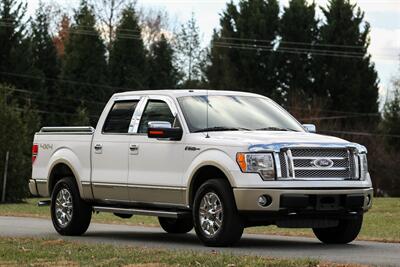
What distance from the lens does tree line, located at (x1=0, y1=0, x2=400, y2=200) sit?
6078 centimetres

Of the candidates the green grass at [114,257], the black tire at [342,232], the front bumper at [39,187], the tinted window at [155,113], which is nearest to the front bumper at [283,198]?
the black tire at [342,232]

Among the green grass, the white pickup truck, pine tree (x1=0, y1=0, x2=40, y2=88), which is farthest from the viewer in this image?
pine tree (x1=0, y1=0, x2=40, y2=88)

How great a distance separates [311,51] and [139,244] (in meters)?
57.1

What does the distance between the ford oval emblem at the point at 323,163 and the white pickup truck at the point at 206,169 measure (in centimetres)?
1

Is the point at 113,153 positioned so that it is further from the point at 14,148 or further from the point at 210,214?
the point at 14,148

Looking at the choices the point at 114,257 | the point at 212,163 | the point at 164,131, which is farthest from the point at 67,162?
the point at 114,257

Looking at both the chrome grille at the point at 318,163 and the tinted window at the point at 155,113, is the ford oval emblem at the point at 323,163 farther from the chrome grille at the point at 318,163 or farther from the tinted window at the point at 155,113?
the tinted window at the point at 155,113

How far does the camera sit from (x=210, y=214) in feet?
41.7

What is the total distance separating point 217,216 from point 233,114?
5.83ft

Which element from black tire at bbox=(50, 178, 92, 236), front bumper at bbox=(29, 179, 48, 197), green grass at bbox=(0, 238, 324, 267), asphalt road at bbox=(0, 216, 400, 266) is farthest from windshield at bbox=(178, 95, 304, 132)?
front bumper at bbox=(29, 179, 48, 197)

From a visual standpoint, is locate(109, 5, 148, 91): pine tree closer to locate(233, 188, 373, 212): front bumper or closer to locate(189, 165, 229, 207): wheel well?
locate(189, 165, 229, 207): wheel well

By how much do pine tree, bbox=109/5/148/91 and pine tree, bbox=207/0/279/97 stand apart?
6579mm

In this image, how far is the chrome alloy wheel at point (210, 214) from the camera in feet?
41.4

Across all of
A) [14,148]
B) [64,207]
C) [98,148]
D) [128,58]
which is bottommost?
[64,207]
